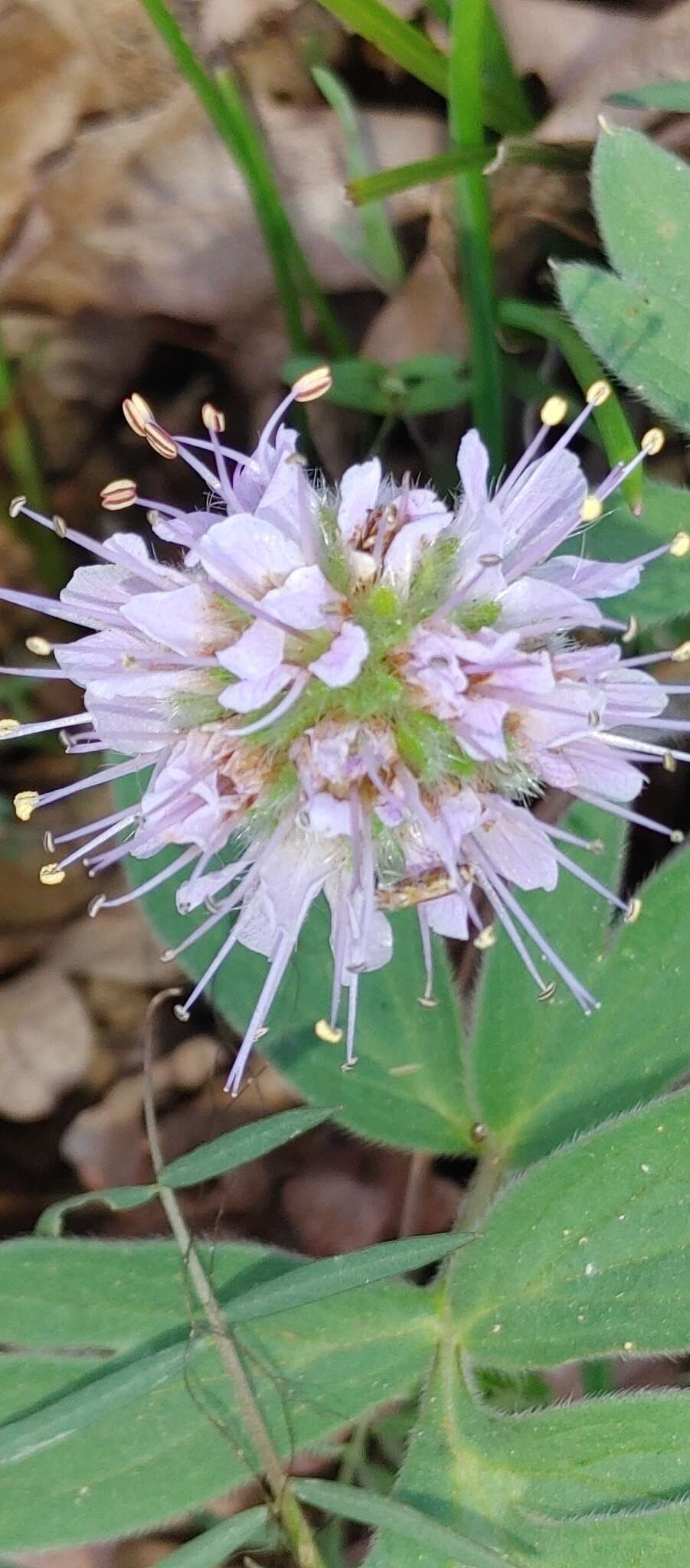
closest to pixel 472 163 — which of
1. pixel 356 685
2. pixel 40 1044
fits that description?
pixel 356 685

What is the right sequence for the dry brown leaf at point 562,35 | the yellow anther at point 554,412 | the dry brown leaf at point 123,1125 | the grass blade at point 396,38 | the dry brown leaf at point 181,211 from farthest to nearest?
the dry brown leaf at point 123,1125
the dry brown leaf at point 181,211
the dry brown leaf at point 562,35
the grass blade at point 396,38
the yellow anther at point 554,412

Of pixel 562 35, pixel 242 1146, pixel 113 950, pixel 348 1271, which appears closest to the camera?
pixel 348 1271

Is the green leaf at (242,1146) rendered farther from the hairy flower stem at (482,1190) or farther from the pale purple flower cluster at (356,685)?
the hairy flower stem at (482,1190)

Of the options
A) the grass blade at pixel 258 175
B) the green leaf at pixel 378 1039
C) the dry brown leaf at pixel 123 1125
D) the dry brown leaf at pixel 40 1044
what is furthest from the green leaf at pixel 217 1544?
the grass blade at pixel 258 175

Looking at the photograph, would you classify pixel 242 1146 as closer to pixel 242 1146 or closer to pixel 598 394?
pixel 242 1146

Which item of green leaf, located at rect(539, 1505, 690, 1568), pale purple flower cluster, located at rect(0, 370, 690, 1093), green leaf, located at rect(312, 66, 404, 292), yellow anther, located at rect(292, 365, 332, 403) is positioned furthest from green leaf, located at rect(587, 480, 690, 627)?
green leaf, located at rect(539, 1505, 690, 1568)

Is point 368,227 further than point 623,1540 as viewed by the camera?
Yes

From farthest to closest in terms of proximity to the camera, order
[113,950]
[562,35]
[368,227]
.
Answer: [113,950]
[368,227]
[562,35]
